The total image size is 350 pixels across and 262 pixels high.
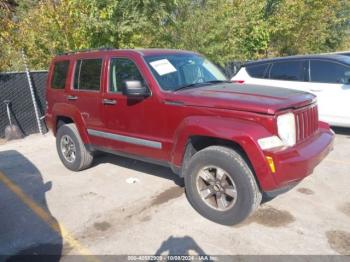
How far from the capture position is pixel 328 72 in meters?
7.49

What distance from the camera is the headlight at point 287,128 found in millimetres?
3730

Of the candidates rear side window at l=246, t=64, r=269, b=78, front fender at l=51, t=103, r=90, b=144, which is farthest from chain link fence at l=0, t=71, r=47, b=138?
rear side window at l=246, t=64, r=269, b=78

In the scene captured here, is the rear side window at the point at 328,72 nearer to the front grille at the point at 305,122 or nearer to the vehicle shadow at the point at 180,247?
the front grille at the point at 305,122

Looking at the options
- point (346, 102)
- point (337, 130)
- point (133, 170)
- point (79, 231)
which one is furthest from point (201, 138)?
point (337, 130)

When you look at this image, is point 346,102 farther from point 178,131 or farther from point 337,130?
point 178,131

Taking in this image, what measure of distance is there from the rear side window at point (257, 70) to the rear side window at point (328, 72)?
107cm

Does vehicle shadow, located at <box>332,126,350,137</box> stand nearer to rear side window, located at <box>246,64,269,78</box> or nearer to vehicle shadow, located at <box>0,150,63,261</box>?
rear side window, located at <box>246,64,269,78</box>

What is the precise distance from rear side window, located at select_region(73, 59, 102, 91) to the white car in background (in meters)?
2.75

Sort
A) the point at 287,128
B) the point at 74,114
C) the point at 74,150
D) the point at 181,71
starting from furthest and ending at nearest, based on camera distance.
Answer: the point at 74,150, the point at 74,114, the point at 181,71, the point at 287,128

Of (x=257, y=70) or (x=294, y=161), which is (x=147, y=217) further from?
(x=257, y=70)

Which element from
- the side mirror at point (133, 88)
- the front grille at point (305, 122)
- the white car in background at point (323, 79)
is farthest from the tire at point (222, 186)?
the white car in background at point (323, 79)

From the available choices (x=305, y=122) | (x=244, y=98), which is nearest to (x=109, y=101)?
(x=244, y=98)

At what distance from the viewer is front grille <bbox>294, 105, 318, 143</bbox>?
3.96 m

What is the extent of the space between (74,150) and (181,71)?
2.44m
